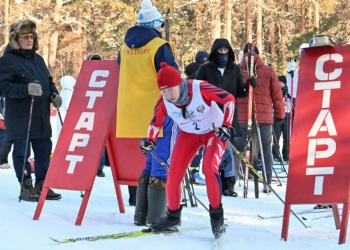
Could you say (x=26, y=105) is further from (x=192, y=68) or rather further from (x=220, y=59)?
(x=192, y=68)

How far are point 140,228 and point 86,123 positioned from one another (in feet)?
3.62

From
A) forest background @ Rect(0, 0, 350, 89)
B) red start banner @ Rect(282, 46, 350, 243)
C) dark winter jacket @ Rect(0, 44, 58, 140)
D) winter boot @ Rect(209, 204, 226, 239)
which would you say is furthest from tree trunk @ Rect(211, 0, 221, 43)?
winter boot @ Rect(209, 204, 226, 239)

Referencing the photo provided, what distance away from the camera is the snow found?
192 inches

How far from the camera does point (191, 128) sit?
5.23 m

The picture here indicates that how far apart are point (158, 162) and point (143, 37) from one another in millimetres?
1016

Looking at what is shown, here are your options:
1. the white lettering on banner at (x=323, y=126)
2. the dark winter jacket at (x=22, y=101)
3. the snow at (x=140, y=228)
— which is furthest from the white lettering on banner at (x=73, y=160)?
the white lettering on banner at (x=323, y=126)

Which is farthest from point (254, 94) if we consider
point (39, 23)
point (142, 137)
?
point (39, 23)

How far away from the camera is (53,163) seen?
6.21 meters

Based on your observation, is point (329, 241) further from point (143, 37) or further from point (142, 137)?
point (143, 37)

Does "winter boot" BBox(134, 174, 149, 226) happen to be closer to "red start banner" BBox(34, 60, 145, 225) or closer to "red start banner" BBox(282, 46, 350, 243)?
"red start banner" BBox(34, 60, 145, 225)

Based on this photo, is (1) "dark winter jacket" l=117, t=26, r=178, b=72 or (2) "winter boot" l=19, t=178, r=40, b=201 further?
(2) "winter boot" l=19, t=178, r=40, b=201

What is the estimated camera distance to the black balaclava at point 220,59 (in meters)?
8.14

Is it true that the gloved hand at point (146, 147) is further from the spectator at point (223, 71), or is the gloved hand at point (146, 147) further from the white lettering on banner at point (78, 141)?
the spectator at point (223, 71)

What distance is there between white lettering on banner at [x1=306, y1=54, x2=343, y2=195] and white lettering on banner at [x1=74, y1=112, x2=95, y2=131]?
2.00m
